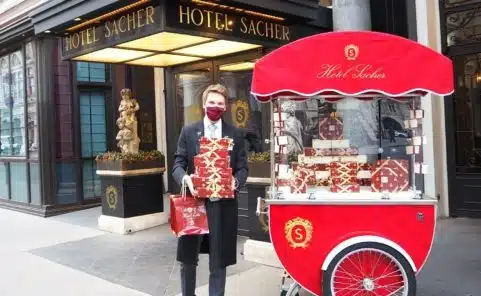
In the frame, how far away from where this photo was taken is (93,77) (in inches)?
463

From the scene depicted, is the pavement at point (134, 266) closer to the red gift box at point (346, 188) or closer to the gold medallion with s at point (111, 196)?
the gold medallion with s at point (111, 196)

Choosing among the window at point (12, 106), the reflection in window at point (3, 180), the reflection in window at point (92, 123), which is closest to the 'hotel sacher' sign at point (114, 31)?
the reflection in window at point (92, 123)

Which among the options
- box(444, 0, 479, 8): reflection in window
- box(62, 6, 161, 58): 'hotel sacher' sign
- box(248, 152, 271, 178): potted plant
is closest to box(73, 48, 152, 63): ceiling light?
box(62, 6, 161, 58): 'hotel sacher' sign

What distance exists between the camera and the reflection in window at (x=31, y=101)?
1126 cm

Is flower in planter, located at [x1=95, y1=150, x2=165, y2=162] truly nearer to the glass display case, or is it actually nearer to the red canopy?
the glass display case

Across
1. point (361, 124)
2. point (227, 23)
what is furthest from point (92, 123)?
point (361, 124)

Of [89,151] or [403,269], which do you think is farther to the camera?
[89,151]

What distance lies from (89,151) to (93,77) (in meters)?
1.66

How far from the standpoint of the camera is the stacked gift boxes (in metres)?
4.08

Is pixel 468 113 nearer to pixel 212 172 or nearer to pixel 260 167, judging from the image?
pixel 260 167

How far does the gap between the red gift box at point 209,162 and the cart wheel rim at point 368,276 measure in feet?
4.08

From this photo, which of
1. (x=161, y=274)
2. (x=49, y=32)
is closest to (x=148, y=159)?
(x=49, y=32)

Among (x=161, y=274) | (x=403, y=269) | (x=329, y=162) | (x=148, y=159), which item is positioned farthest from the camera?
(x=148, y=159)

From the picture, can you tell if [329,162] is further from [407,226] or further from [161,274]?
[161,274]
